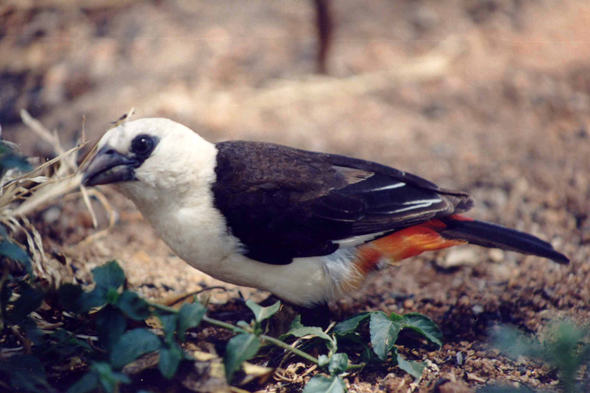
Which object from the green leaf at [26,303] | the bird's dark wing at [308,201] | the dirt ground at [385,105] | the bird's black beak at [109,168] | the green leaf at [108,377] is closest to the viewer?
the green leaf at [108,377]

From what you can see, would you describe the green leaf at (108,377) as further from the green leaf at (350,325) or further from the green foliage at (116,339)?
the green leaf at (350,325)

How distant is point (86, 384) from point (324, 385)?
1.02 metres

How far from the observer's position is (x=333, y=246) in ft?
10.1

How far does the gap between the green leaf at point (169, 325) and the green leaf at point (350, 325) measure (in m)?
0.92

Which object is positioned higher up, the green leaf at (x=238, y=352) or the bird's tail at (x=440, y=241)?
the bird's tail at (x=440, y=241)

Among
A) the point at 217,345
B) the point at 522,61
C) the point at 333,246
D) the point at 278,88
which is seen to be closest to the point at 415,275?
the point at 333,246

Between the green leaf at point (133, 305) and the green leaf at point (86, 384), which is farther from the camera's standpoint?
the green leaf at point (133, 305)

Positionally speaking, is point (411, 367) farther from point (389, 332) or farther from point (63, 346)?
point (63, 346)

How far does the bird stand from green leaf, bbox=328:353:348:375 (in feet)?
1.70

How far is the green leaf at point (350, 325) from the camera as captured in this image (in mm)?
2889

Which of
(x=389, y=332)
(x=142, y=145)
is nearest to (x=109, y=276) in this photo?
(x=142, y=145)

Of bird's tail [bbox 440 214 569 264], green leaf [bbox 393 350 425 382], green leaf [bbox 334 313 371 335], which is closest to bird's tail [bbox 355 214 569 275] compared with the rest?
bird's tail [bbox 440 214 569 264]

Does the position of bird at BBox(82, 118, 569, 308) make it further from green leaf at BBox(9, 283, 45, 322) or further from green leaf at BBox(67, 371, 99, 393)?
green leaf at BBox(67, 371, 99, 393)

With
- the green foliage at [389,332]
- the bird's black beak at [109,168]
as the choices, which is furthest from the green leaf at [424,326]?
the bird's black beak at [109,168]
